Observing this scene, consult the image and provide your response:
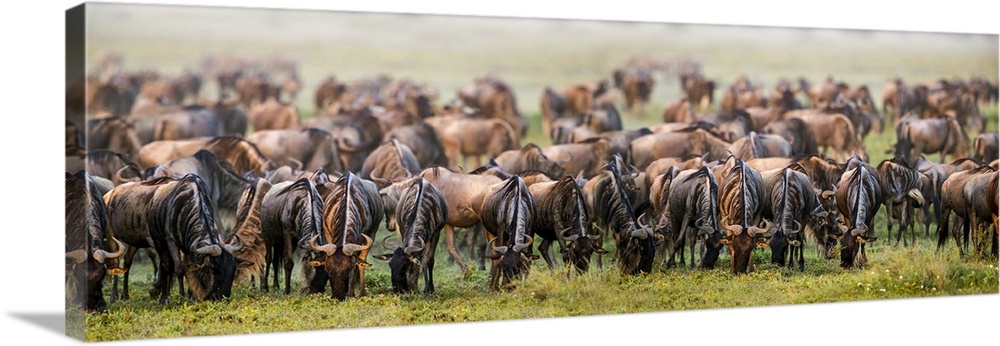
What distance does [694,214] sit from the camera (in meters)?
13.1

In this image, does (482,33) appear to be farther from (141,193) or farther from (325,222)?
(141,193)

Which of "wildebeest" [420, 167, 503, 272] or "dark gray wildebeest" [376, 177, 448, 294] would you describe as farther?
"wildebeest" [420, 167, 503, 272]

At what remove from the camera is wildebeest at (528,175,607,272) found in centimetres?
1248

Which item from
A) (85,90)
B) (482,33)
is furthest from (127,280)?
(482,33)

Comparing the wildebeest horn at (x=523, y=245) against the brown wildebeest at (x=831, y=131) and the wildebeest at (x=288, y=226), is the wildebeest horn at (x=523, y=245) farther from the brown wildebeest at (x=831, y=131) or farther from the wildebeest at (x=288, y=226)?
the brown wildebeest at (x=831, y=131)

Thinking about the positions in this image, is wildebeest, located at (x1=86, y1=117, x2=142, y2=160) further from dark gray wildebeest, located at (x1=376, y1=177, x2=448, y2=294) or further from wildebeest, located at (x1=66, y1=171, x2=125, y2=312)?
dark gray wildebeest, located at (x1=376, y1=177, x2=448, y2=294)

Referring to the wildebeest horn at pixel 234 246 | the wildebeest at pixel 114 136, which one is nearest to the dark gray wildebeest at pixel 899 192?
the wildebeest horn at pixel 234 246

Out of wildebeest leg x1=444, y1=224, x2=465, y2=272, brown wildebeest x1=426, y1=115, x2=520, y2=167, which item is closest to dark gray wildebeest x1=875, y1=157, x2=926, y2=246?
brown wildebeest x1=426, y1=115, x2=520, y2=167

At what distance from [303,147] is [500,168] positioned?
164 centimetres

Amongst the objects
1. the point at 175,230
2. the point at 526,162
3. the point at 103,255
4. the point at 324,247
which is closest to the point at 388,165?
the point at 324,247

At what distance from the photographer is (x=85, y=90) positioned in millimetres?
10859

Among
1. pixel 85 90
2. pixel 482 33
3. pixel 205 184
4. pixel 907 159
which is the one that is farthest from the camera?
pixel 907 159

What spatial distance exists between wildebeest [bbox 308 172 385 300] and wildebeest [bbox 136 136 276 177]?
67 cm

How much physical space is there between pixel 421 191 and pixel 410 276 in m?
0.69
